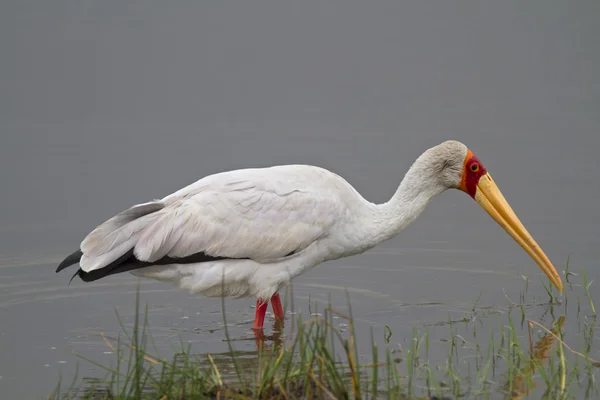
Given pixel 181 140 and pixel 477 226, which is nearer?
pixel 477 226

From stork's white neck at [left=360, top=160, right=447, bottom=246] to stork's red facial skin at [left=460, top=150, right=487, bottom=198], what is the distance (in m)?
0.27

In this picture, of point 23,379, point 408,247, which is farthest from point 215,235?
point 408,247

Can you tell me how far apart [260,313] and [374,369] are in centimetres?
263

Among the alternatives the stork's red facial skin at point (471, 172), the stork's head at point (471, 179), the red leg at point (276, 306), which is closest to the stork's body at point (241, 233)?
the red leg at point (276, 306)

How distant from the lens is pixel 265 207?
7.52m

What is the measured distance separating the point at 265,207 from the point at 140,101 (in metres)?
12.4

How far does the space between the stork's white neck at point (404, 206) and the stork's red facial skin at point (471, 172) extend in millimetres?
265

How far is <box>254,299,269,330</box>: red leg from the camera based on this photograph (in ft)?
24.8

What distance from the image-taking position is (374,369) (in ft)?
16.6

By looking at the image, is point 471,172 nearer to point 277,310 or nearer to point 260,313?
point 277,310

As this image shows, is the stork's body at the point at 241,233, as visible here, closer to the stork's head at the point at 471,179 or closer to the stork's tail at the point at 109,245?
the stork's tail at the point at 109,245

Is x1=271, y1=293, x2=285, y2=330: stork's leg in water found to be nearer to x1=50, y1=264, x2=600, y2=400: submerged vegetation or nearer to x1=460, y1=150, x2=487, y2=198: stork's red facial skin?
x1=50, y1=264, x2=600, y2=400: submerged vegetation

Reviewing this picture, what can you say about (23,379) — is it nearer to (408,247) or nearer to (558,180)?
(408,247)

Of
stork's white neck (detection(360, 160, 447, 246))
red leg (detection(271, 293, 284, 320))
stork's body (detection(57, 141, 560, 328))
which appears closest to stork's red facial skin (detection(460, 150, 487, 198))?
stork's white neck (detection(360, 160, 447, 246))
